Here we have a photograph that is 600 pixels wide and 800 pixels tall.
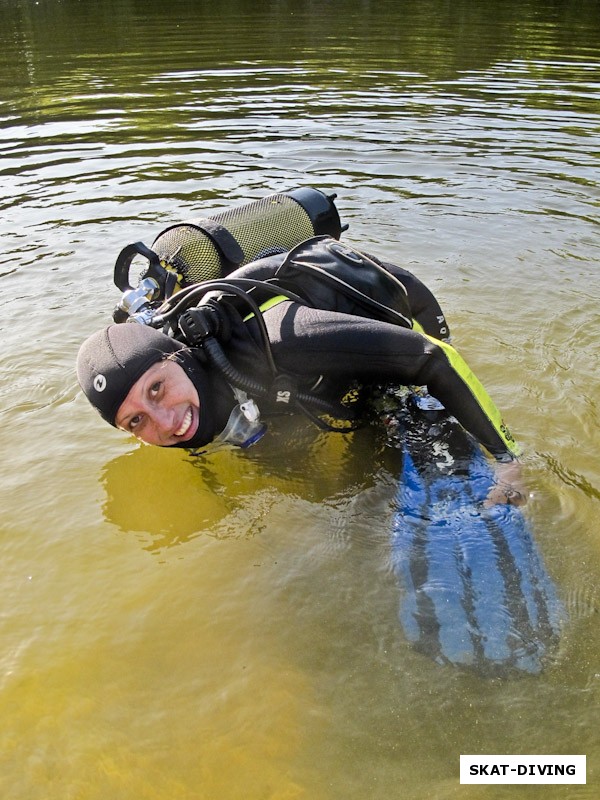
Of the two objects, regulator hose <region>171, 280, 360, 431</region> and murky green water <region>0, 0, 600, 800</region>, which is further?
regulator hose <region>171, 280, 360, 431</region>

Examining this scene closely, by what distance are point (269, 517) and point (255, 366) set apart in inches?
28.8

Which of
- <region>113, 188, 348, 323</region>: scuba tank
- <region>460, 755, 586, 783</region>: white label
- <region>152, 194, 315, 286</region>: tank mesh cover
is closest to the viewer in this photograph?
<region>460, 755, 586, 783</region>: white label

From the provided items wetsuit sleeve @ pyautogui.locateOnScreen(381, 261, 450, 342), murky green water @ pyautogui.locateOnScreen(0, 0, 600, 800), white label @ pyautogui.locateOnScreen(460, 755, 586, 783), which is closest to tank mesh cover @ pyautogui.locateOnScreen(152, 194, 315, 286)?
wetsuit sleeve @ pyautogui.locateOnScreen(381, 261, 450, 342)

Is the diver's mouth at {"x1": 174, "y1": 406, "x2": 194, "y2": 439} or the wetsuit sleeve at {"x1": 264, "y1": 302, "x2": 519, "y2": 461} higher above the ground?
the wetsuit sleeve at {"x1": 264, "y1": 302, "x2": 519, "y2": 461}

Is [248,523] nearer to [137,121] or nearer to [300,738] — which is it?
[300,738]

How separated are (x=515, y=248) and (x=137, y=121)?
6334mm

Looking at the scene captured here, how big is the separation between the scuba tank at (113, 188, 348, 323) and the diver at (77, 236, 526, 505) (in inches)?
12.7

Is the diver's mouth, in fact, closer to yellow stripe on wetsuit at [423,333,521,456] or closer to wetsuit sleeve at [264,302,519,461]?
wetsuit sleeve at [264,302,519,461]

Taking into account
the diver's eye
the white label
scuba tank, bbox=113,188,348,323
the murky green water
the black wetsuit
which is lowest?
the white label

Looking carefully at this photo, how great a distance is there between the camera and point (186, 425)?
129 inches

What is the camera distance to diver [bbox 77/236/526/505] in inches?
124

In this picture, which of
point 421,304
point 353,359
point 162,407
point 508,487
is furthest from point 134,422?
point 421,304

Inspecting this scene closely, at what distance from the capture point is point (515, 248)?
646 centimetres

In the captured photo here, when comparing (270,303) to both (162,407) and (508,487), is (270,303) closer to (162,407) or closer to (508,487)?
(162,407)
